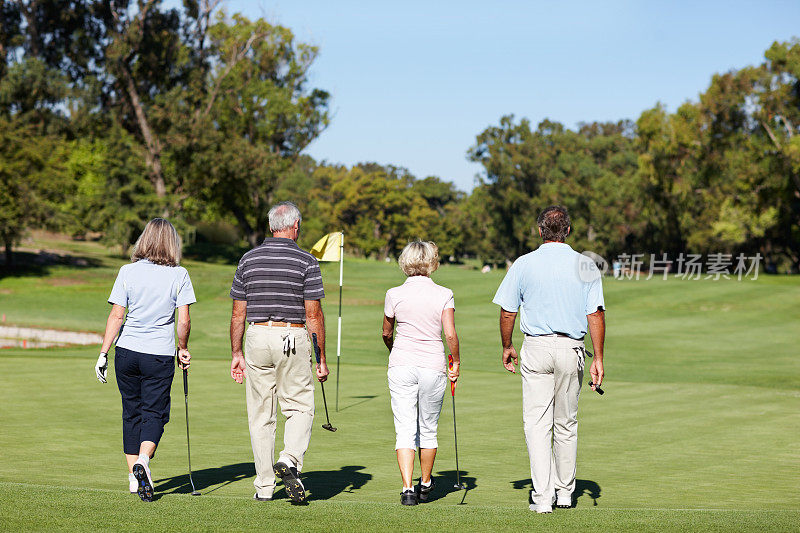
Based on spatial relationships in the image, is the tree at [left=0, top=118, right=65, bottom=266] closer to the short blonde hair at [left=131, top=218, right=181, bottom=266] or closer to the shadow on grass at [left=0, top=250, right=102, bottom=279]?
the shadow on grass at [left=0, top=250, right=102, bottom=279]

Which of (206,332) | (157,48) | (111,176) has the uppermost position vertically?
(157,48)

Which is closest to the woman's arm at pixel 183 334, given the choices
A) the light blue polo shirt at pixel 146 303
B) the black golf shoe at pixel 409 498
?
the light blue polo shirt at pixel 146 303

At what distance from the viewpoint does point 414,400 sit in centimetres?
712

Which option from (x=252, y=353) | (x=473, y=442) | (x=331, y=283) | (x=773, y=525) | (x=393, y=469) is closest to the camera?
(x=773, y=525)

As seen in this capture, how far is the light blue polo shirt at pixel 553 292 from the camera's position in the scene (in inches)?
268

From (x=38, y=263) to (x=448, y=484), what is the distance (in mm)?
45026

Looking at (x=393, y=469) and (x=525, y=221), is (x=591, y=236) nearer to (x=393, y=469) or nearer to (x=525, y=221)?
(x=525, y=221)

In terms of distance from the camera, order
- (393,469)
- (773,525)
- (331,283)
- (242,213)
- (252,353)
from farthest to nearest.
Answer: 1. (242,213)
2. (331,283)
3. (393,469)
4. (252,353)
5. (773,525)

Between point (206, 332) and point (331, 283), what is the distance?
66.4 feet

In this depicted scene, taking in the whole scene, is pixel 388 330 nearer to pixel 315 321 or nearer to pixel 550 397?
pixel 315 321

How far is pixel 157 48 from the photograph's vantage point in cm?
5756

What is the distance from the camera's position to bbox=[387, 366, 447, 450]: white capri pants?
7066 mm

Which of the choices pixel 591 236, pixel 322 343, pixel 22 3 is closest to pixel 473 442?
pixel 322 343

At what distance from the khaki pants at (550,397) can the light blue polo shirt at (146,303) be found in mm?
2686
